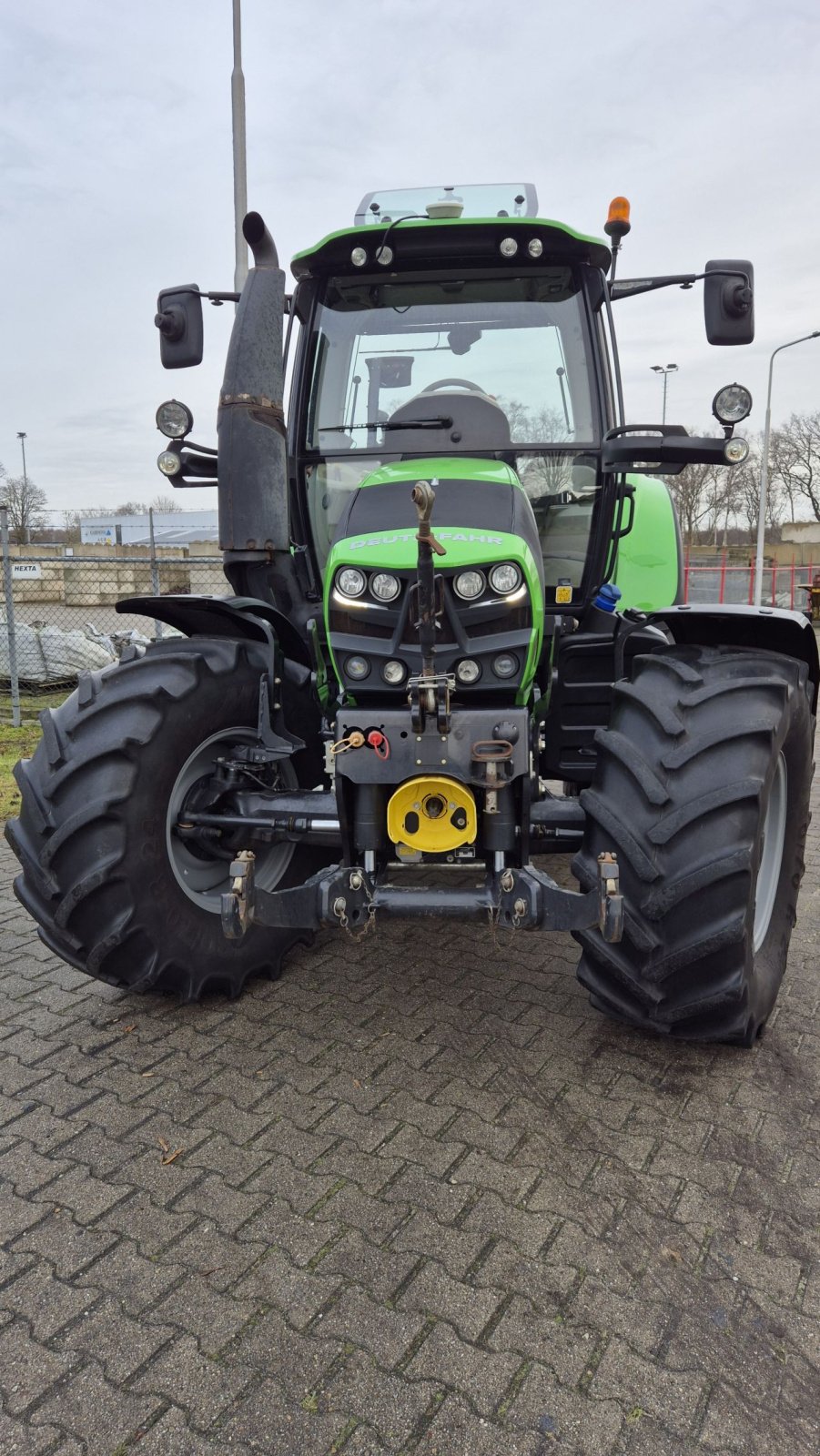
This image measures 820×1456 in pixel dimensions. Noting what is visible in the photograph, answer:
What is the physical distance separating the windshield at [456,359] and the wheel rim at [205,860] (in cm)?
128

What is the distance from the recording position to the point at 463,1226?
2305 millimetres

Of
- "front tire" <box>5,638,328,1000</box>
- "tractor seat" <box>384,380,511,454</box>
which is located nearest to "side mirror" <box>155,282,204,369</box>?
"tractor seat" <box>384,380,511,454</box>

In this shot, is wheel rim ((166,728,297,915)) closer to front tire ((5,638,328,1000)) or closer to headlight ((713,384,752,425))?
front tire ((5,638,328,1000))

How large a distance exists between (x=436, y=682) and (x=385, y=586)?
1.25 feet

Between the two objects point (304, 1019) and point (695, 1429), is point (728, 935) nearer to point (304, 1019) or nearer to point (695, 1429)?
point (695, 1429)

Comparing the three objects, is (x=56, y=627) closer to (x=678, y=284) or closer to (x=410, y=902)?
(x=678, y=284)

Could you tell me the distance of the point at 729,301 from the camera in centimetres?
358

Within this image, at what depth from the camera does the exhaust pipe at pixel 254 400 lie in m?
3.34

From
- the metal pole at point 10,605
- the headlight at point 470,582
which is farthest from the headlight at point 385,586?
the metal pole at point 10,605

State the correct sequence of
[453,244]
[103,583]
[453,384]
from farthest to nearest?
[103,583] → [453,384] → [453,244]

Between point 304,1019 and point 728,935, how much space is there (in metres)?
1.50

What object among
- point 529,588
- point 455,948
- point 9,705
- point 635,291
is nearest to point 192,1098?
point 455,948

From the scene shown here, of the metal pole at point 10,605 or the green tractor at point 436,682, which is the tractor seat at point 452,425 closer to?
the green tractor at point 436,682

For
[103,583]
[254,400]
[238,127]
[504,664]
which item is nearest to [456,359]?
[254,400]
